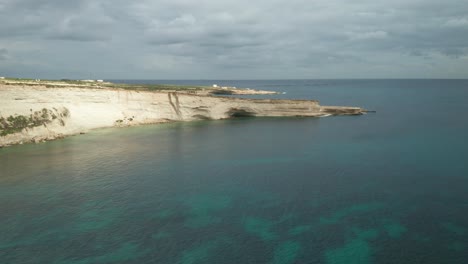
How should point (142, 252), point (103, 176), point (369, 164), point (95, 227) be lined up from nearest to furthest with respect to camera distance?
point (142, 252) < point (95, 227) < point (103, 176) < point (369, 164)

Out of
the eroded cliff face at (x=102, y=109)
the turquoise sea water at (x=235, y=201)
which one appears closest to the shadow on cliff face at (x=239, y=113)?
the eroded cliff face at (x=102, y=109)

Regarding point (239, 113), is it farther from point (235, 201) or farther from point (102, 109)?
point (235, 201)

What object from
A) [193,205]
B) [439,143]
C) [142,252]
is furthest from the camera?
[439,143]

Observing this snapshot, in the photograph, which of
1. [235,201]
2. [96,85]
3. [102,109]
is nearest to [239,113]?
[102,109]

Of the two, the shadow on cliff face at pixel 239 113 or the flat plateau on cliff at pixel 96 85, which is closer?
the flat plateau on cliff at pixel 96 85

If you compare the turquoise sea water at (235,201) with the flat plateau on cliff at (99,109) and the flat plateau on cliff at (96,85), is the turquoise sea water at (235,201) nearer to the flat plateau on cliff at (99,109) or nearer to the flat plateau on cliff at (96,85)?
the flat plateau on cliff at (99,109)

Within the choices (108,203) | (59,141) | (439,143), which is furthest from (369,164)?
(59,141)

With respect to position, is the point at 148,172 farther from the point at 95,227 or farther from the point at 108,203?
the point at 95,227

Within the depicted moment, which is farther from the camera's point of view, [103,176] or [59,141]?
[59,141]
